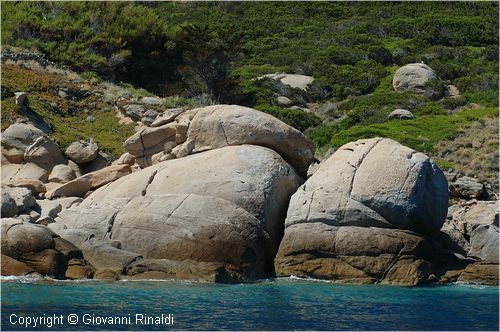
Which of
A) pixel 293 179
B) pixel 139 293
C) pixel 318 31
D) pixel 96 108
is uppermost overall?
pixel 318 31

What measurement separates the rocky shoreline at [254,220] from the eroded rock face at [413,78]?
24.7 m

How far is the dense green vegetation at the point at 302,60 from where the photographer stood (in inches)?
1618

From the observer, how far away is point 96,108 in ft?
124

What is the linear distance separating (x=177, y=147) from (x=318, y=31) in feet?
139

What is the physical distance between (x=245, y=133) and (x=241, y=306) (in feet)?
27.8

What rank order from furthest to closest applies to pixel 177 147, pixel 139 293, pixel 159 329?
pixel 177 147 < pixel 139 293 < pixel 159 329

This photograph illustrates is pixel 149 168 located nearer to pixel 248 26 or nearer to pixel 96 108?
pixel 96 108

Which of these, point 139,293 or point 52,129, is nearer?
point 139,293

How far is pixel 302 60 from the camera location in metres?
56.5

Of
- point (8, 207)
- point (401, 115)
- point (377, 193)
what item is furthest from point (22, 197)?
point (401, 115)

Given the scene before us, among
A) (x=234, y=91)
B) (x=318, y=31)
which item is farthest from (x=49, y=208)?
(x=318, y=31)

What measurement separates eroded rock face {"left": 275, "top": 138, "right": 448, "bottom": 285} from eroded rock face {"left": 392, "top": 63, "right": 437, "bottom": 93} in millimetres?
26911

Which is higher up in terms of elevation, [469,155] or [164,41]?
[164,41]

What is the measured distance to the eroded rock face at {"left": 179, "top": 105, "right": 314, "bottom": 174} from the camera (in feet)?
80.1
